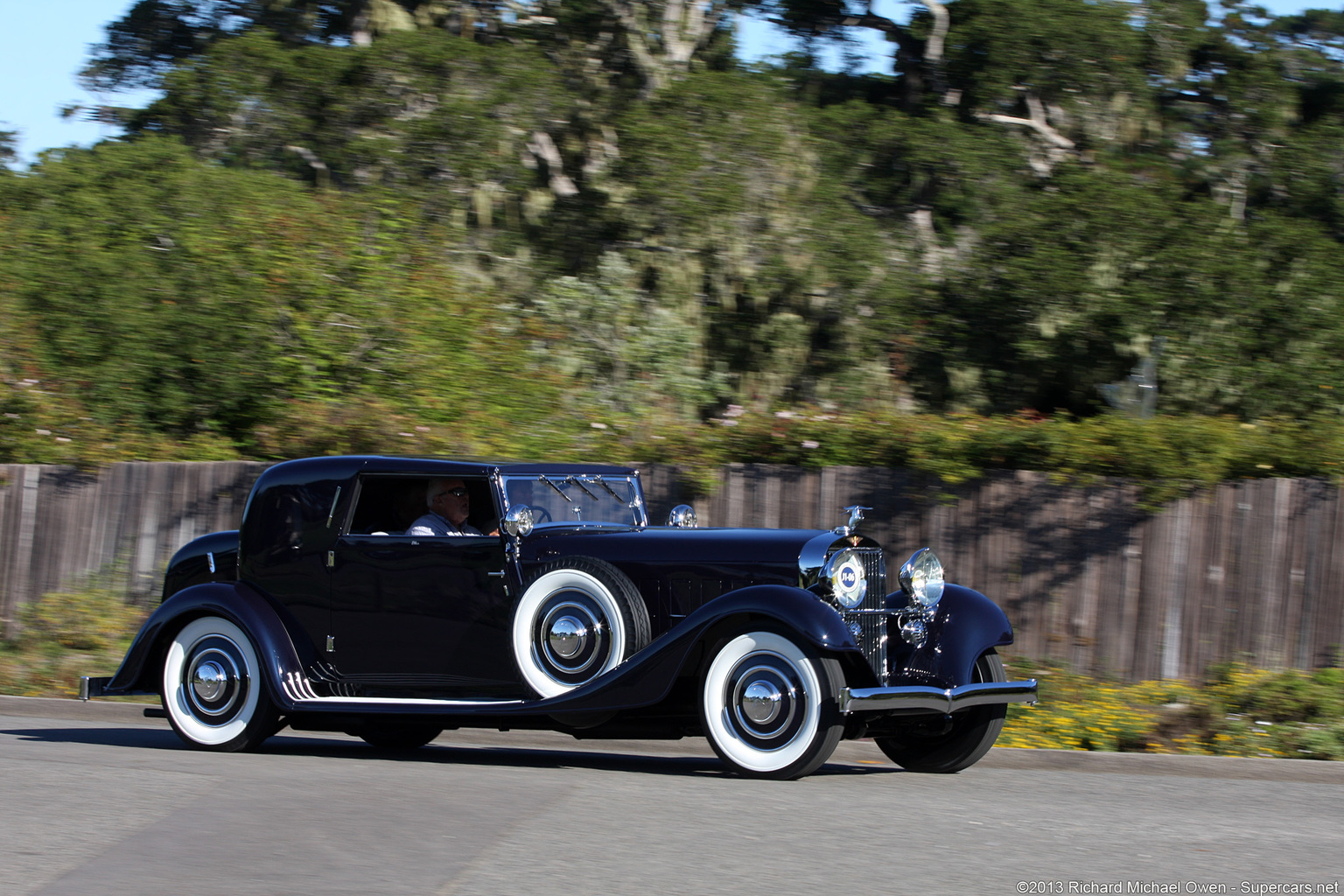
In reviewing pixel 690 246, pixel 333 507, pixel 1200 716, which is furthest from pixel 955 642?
pixel 690 246

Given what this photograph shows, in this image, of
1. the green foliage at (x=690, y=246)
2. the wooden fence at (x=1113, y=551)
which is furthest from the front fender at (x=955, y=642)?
the green foliage at (x=690, y=246)

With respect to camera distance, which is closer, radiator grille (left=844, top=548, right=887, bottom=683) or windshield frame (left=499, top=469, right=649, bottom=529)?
radiator grille (left=844, top=548, right=887, bottom=683)

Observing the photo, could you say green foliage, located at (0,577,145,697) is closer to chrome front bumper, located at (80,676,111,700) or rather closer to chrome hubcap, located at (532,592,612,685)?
chrome front bumper, located at (80,676,111,700)

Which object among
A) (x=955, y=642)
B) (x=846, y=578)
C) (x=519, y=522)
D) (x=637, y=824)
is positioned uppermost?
(x=519, y=522)

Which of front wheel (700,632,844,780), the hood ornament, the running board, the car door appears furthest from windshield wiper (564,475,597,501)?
front wheel (700,632,844,780)

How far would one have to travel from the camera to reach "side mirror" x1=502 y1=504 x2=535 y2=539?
717 centimetres

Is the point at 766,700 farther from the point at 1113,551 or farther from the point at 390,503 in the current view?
the point at 1113,551

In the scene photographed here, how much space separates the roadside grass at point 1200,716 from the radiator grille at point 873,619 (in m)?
1.44

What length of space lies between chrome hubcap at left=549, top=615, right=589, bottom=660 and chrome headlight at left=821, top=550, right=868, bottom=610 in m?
1.26

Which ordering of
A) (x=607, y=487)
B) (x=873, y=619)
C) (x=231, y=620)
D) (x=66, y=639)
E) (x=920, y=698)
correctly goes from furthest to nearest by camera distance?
(x=66, y=639) → (x=607, y=487) → (x=231, y=620) → (x=873, y=619) → (x=920, y=698)

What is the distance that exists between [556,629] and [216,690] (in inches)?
84.7

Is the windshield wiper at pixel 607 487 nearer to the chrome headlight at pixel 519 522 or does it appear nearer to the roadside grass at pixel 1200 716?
the chrome headlight at pixel 519 522

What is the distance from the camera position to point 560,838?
5.24m

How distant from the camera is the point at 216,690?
7699 millimetres
